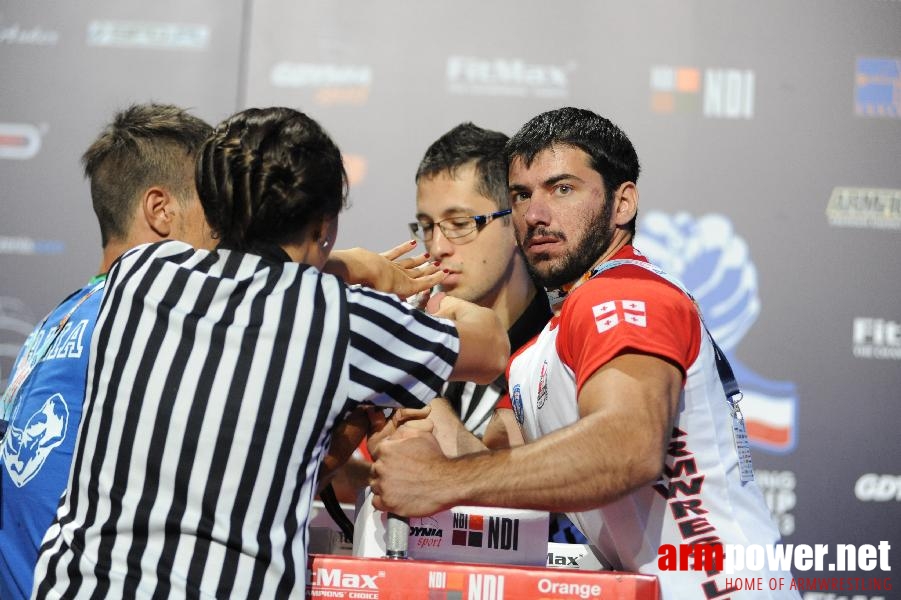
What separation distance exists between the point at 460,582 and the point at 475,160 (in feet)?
5.73

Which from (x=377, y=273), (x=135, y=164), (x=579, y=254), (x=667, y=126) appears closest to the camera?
(x=377, y=273)

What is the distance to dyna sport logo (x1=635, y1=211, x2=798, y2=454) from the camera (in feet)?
12.7

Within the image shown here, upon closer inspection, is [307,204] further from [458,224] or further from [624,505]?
[458,224]

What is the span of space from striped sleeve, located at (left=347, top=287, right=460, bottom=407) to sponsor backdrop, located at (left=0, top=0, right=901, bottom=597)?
8.47 feet

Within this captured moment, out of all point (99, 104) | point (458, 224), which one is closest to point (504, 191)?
point (458, 224)

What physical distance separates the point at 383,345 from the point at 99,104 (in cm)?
336

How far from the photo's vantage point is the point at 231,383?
133cm

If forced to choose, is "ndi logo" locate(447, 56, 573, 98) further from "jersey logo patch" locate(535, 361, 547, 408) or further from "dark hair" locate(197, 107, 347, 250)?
"dark hair" locate(197, 107, 347, 250)

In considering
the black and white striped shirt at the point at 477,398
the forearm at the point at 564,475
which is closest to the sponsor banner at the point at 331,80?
the black and white striped shirt at the point at 477,398

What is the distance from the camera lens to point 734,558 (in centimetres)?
166

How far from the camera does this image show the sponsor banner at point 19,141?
4.19 m

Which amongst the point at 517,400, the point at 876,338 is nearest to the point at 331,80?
the point at 517,400

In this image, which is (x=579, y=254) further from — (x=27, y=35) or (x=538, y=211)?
(x=27, y=35)

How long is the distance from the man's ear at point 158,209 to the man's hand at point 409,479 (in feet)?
3.05
